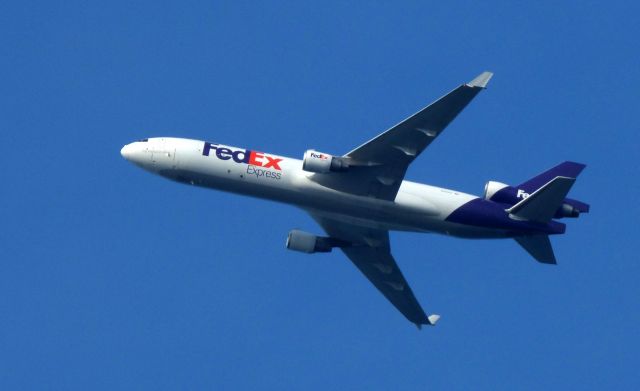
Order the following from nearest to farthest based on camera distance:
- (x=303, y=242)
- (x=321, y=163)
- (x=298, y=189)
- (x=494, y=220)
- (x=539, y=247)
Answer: (x=321, y=163)
(x=298, y=189)
(x=494, y=220)
(x=539, y=247)
(x=303, y=242)

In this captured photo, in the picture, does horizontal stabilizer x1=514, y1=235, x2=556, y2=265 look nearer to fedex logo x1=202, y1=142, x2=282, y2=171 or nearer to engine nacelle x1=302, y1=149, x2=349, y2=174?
engine nacelle x1=302, y1=149, x2=349, y2=174

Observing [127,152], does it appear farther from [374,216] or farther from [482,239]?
[482,239]

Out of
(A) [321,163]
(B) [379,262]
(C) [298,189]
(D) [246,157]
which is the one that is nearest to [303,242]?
(B) [379,262]

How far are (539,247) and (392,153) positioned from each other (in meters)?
11.9

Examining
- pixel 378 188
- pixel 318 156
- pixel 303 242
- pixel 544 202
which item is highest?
pixel 318 156

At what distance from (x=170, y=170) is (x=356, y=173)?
493 inches

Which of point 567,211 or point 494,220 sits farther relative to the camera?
point 494,220

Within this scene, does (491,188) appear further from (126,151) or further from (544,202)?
(126,151)

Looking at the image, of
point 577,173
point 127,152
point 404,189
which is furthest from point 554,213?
point 127,152

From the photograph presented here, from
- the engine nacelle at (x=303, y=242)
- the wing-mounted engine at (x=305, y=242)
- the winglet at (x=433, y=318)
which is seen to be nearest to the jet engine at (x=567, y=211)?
the winglet at (x=433, y=318)

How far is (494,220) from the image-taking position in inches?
3159

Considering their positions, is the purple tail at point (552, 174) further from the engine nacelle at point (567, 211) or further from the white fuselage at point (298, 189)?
the white fuselage at point (298, 189)

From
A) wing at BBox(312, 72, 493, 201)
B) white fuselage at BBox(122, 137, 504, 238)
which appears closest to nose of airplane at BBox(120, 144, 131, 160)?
white fuselage at BBox(122, 137, 504, 238)

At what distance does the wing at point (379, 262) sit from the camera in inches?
3366
